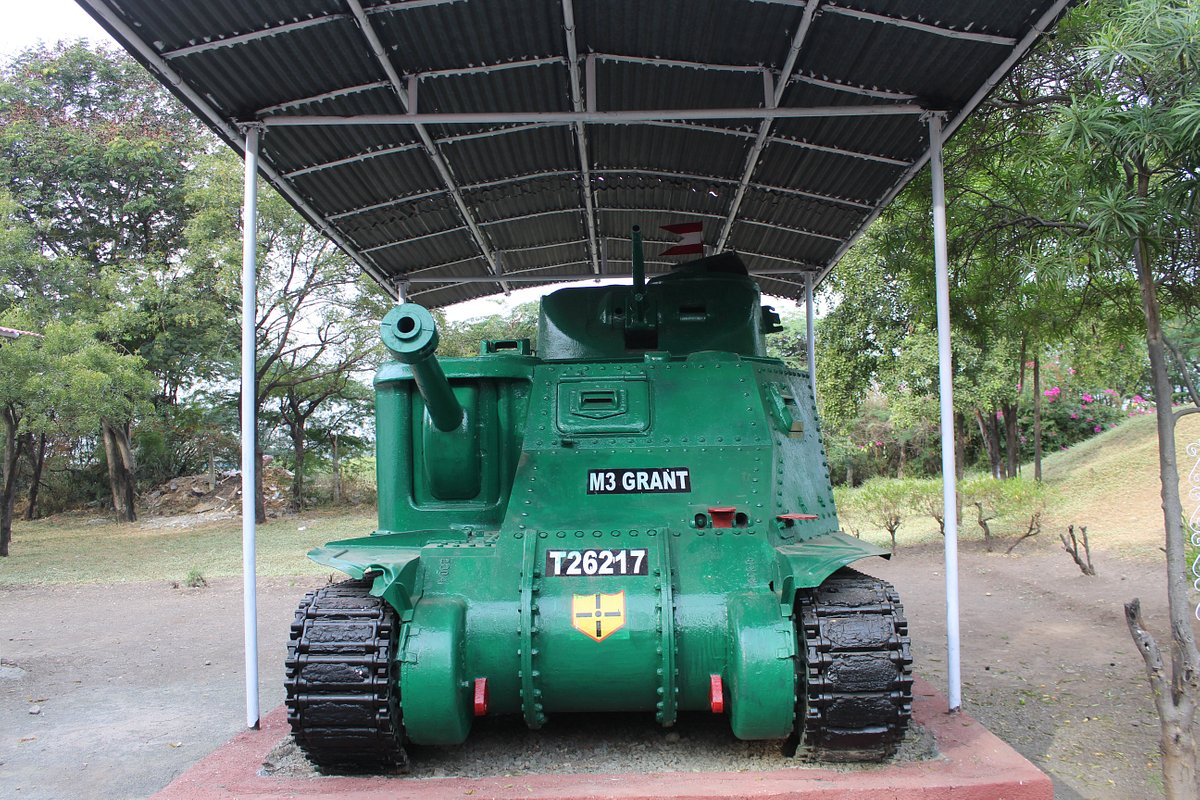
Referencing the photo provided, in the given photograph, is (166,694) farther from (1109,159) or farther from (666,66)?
(1109,159)

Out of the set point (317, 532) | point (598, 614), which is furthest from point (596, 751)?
point (317, 532)

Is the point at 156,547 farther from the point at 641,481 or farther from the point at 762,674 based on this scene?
the point at 762,674

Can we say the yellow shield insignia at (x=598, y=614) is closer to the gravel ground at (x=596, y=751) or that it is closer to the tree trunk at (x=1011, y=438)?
the gravel ground at (x=596, y=751)

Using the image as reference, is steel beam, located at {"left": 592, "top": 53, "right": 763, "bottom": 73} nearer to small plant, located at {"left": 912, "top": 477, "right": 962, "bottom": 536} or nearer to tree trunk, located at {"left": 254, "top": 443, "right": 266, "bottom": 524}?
small plant, located at {"left": 912, "top": 477, "right": 962, "bottom": 536}

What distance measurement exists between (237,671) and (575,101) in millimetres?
6140

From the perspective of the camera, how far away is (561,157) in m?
8.05

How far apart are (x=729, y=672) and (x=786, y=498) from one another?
48.7 inches

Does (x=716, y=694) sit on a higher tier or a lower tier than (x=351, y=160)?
lower

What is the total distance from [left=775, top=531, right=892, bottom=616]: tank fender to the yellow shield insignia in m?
0.85

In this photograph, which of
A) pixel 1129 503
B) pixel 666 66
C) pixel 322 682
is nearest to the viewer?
pixel 322 682

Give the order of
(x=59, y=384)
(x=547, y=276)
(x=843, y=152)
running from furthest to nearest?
1. (x=59, y=384)
2. (x=547, y=276)
3. (x=843, y=152)

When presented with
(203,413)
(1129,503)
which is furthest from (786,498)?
(203,413)

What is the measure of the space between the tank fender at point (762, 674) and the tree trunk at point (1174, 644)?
168 cm

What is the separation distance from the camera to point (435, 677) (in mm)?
4805
